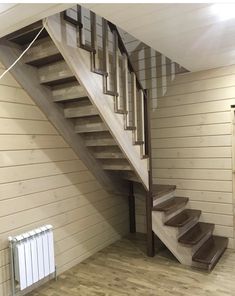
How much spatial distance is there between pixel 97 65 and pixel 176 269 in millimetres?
2298

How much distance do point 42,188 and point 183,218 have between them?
1744 mm

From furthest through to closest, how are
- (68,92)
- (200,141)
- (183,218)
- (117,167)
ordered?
(200,141), (183,218), (117,167), (68,92)

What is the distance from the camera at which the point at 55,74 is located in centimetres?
240

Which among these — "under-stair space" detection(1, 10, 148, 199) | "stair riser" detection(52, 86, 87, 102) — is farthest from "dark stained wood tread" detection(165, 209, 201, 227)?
"stair riser" detection(52, 86, 87, 102)

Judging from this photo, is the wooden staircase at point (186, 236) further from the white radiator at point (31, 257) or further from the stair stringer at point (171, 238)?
the white radiator at point (31, 257)

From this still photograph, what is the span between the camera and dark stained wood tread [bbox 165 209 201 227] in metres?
3.13

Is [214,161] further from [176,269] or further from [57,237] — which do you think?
[57,237]

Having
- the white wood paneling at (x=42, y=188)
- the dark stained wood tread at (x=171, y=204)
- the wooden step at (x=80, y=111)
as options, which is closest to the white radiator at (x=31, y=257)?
the white wood paneling at (x=42, y=188)

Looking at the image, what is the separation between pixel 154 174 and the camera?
4.01 m

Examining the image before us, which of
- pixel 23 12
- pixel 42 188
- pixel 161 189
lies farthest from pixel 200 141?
pixel 23 12

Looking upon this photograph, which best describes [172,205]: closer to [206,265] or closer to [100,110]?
[206,265]

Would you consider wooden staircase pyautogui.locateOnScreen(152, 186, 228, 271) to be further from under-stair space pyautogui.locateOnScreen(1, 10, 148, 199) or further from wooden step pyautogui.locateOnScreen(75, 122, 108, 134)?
wooden step pyautogui.locateOnScreen(75, 122, 108, 134)

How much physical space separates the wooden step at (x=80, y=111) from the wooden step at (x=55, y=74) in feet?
0.99

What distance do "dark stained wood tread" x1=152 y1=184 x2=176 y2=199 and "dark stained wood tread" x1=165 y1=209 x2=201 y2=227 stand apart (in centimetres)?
32
